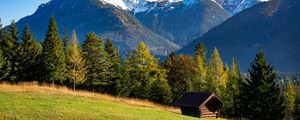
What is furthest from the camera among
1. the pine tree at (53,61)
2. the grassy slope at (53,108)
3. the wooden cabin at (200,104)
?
the pine tree at (53,61)

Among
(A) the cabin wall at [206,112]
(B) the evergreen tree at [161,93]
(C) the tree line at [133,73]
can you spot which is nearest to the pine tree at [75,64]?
(C) the tree line at [133,73]

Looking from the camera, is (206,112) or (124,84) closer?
(206,112)

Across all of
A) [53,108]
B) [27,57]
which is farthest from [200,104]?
[27,57]

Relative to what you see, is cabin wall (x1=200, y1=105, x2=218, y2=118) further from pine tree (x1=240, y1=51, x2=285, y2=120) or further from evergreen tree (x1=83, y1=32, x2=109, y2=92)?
evergreen tree (x1=83, y1=32, x2=109, y2=92)

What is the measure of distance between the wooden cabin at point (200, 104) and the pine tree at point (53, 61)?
26025 mm

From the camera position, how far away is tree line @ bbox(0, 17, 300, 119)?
6969cm

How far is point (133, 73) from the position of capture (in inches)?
3189

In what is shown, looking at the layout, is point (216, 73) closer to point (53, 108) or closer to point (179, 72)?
point (179, 72)

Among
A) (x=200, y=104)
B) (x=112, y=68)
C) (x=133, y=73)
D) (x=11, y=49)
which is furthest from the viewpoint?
(x=112, y=68)

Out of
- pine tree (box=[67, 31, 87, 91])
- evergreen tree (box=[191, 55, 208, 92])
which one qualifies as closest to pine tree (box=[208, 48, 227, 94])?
evergreen tree (box=[191, 55, 208, 92])

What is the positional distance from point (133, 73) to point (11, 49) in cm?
2309

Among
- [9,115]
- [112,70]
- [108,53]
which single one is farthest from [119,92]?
[9,115]

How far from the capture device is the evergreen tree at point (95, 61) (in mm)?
79562

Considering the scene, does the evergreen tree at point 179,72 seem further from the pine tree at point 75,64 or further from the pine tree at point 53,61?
the pine tree at point 53,61
